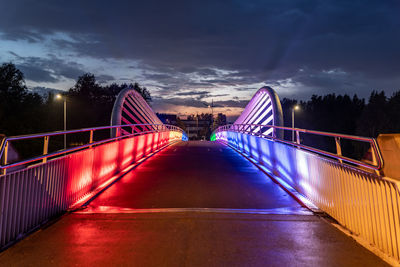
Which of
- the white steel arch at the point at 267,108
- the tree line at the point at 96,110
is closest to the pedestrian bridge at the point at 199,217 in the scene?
the white steel arch at the point at 267,108

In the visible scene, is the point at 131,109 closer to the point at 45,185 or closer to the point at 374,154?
the point at 45,185

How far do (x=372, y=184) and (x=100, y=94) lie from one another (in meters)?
76.5

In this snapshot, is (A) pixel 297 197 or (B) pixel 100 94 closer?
(A) pixel 297 197

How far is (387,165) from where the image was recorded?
14.2 feet

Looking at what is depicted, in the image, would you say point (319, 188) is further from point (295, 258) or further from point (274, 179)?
point (274, 179)

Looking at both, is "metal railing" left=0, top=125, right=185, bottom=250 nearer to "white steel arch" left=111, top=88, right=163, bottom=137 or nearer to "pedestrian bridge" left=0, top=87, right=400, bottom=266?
"pedestrian bridge" left=0, top=87, right=400, bottom=266

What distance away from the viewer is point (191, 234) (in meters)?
5.04

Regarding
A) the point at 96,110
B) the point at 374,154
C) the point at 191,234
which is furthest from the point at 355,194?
the point at 96,110

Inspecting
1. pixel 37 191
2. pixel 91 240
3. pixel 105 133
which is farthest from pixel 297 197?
pixel 105 133

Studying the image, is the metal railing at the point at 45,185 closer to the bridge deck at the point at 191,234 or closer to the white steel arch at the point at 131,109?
the bridge deck at the point at 191,234

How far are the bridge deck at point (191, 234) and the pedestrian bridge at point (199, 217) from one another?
1cm

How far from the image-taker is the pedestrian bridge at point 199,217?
422cm

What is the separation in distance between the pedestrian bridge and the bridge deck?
14 mm

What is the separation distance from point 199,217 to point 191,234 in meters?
0.89
